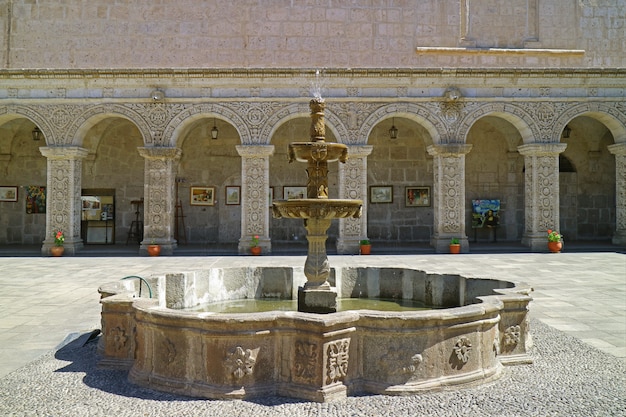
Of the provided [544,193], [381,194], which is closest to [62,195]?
[381,194]

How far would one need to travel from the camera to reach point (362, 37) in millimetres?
15023

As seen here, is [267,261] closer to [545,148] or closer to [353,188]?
[353,188]

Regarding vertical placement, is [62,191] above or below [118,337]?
above

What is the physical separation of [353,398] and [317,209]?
2.01 m

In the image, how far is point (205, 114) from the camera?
13.9 metres

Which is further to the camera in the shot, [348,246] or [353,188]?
[353,188]

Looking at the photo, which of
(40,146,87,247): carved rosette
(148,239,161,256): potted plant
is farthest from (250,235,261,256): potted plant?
(40,146,87,247): carved rosette

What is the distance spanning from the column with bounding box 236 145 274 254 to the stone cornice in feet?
7.04

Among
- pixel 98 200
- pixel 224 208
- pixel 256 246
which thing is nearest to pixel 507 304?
pixel 256 246

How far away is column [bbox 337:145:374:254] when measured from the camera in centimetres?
1373

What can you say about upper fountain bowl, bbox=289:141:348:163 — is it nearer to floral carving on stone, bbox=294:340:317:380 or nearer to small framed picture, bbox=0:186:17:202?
floral carving on stone, bbox=294:340:317:380

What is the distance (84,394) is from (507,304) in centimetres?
392

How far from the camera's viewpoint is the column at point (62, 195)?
13664 millimetres

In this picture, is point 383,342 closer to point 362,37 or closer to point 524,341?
point 524,341
